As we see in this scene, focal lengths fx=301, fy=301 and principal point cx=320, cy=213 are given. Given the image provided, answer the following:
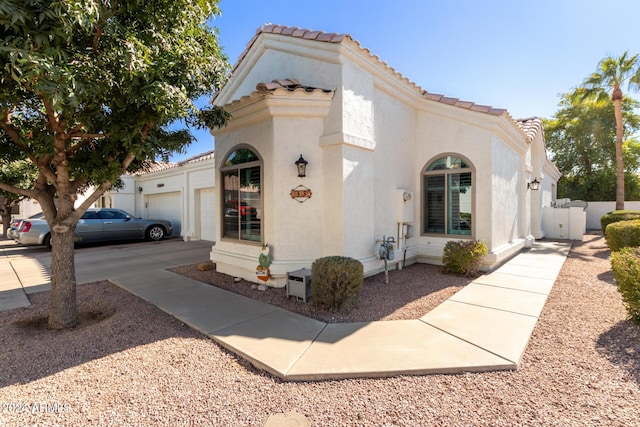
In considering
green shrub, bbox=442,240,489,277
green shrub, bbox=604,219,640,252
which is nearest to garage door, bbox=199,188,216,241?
green shrub, bbox=442,240,489,277

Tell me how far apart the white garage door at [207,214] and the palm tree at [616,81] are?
786 inches

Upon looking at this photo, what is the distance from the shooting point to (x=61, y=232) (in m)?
4.43

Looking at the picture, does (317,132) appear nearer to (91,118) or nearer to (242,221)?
(242,221)

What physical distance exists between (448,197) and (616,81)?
1510cm

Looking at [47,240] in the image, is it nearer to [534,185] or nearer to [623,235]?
[534,185]

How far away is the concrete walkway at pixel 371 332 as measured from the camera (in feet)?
10.7

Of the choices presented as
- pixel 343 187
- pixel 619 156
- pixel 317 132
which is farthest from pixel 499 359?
pixel 619 156

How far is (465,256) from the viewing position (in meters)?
6.76

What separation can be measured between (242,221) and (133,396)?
4.44m

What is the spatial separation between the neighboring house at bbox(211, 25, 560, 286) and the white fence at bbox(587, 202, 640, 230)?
15128 millimetres

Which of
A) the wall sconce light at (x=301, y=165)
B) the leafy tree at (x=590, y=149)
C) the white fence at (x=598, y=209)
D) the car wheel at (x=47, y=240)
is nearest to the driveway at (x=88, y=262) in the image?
the car wheel at (x=47, y=240)

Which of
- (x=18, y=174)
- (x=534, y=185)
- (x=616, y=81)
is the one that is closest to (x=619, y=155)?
(x=616, y=81)

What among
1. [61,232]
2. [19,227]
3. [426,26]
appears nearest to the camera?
[61,232]

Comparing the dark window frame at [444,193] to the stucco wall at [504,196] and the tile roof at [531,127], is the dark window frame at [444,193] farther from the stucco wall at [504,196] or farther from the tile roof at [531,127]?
the tile roof at [531,127]
